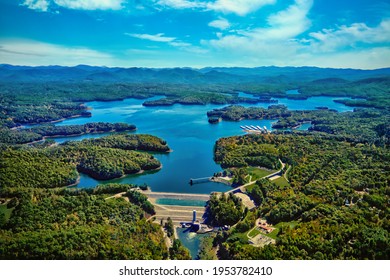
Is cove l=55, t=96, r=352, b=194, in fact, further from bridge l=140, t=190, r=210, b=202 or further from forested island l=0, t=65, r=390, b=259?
forested island l=0, t=65, r=390, b=259

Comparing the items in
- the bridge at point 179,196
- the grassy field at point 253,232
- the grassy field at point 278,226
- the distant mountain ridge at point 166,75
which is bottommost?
the bridge at point 179,196

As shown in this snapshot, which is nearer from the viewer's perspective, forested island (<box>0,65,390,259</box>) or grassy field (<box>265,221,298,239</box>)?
forested island (<box>0,65,390,259</box>)

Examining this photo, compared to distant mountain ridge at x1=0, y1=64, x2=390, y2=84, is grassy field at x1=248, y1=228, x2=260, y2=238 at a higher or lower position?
lower

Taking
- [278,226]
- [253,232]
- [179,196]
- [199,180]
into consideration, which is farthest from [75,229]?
[199,180]

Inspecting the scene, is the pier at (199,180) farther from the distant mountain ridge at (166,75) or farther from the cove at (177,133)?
the distant mountain ridge at (166,75)

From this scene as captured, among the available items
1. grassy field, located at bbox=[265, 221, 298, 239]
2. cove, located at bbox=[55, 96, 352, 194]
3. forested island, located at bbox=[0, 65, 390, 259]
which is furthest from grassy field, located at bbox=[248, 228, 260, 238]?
cove, located at bbox=[55, 96, 352, 194]

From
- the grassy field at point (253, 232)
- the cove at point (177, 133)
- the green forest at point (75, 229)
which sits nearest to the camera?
the green forest at point (75, 229)

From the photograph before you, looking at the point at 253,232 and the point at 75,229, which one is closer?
the point at 75,229

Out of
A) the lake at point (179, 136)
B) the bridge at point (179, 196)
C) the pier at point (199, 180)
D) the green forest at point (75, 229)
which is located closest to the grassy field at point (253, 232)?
the lake at point (179, 136)

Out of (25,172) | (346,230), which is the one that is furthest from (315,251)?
(25,172)

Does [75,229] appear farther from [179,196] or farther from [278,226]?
[278,226]

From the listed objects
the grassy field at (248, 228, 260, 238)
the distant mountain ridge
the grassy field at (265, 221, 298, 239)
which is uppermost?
the distant mountain ridge
